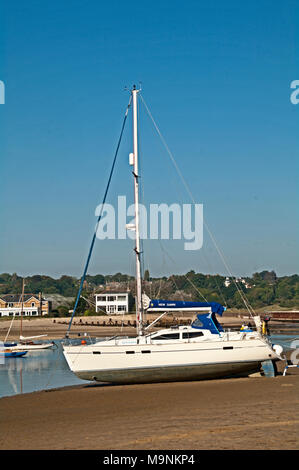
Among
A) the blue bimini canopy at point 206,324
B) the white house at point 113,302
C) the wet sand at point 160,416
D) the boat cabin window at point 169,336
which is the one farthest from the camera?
the white house at point 113,302

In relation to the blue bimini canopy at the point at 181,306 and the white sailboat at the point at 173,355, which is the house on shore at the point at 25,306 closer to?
the blue bimini canopy at the point at 181,306

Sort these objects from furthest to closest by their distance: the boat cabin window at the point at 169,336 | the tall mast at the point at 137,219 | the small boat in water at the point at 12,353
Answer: the small boat in water at the point at 12,353
the tall mast at the point at 137,219
the boat cabin window at the point at 169,336

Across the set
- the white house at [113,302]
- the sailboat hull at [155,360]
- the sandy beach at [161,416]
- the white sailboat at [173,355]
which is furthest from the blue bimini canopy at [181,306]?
the white house at [113,302]

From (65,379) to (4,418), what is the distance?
12.0 meters

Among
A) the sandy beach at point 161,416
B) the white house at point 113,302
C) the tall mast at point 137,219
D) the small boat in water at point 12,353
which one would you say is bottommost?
the small boat in water at point 12,353

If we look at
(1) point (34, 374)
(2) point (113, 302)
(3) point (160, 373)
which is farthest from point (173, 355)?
(2) point (113, 302)

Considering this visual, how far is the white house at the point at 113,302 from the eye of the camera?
118688 millimetres

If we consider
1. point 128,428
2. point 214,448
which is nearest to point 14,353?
point 128,428

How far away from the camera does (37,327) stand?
300ft

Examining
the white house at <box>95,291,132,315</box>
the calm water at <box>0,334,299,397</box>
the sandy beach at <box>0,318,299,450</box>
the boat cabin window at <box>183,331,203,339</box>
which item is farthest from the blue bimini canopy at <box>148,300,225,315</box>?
the white house at <box>95,291,132,315</box>

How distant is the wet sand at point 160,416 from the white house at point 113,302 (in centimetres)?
9464

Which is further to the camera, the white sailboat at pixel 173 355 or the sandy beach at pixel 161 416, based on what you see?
the white sailboat at pixel 173 355

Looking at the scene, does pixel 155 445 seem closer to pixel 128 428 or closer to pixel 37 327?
pixel 128 428

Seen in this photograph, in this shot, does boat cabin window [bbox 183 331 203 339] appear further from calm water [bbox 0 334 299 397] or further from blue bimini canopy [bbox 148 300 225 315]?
calm water [bbox 0 334 299 397]
